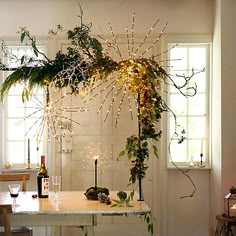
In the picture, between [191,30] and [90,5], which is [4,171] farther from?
[191,30]

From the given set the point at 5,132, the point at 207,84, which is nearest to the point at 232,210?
the point at 207,84

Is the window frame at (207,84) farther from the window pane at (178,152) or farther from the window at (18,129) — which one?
the window at (18,129)

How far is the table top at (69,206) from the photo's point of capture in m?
3.21

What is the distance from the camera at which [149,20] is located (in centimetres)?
515

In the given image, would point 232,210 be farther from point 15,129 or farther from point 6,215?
point 15,129

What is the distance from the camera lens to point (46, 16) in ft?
16.9

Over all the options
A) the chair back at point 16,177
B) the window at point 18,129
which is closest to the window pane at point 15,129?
the window at point 18,129

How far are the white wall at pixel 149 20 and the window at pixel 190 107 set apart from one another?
0.18 m

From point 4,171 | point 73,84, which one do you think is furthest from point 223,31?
point 4,171

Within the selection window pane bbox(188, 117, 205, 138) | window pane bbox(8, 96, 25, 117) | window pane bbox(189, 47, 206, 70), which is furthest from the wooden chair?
window pane bbox(189, 47, 206, 70)

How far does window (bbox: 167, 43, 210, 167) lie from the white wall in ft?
0.60

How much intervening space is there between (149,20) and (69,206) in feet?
8.45

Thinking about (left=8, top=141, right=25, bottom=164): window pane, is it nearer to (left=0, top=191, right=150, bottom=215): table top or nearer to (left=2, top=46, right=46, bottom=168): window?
(left=2, top=46, right=46, bottom=168): window

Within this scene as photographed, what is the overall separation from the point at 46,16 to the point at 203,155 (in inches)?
91.5
